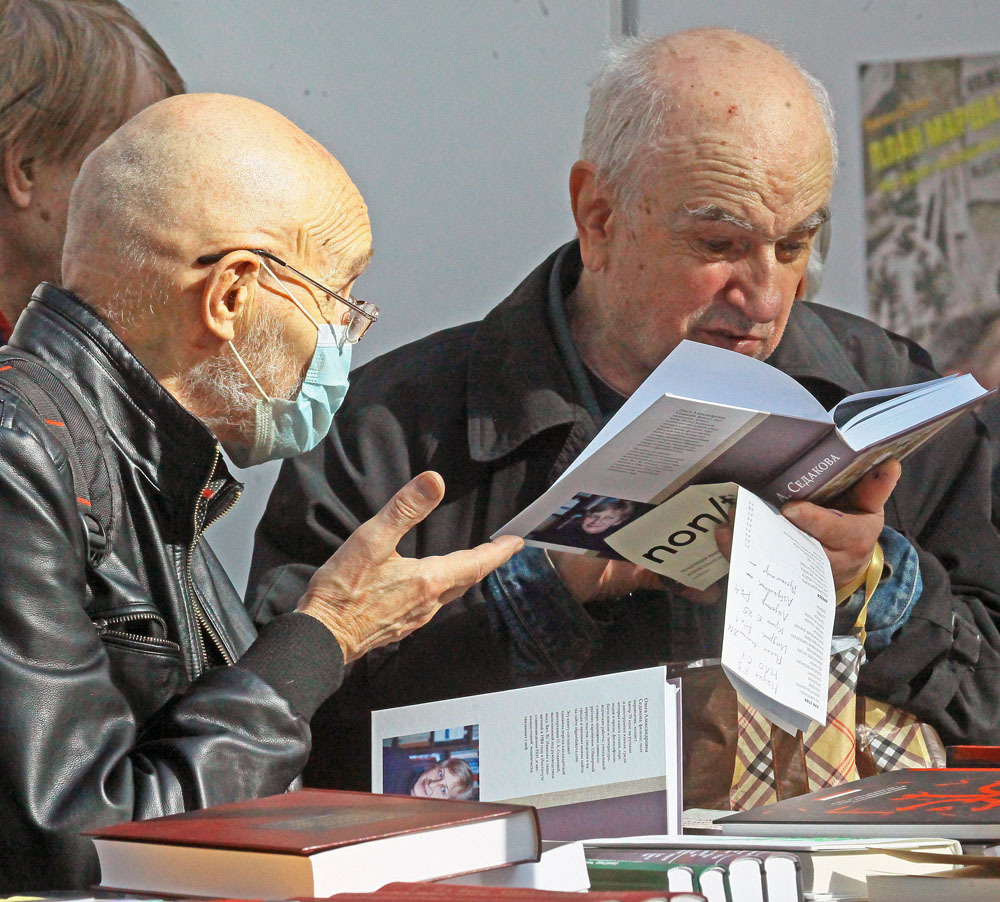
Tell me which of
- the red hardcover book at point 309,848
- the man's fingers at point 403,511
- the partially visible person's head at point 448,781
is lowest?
the red hardcover book at point 309,848

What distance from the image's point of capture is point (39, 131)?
8.46 ft

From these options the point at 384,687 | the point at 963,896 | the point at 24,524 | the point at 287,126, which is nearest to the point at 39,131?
the point at 287,126

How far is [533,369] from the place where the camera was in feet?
7.70

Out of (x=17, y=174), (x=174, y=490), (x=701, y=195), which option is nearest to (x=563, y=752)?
(x=174, y=490)

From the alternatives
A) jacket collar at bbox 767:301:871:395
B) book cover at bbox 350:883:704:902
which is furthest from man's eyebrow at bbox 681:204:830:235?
book cover at bbox 350:883:704:902

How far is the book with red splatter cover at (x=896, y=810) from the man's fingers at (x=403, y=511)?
1.66ft

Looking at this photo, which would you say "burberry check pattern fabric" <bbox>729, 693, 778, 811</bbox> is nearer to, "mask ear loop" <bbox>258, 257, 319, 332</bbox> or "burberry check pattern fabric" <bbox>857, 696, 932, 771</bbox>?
"burberry check pattern fabric" <bbox>857, 696, 932, 771</bbox>

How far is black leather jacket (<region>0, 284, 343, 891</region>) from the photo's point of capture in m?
1.23

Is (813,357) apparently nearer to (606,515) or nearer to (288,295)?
(606,515)

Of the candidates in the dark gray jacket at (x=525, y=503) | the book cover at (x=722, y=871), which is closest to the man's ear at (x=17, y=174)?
the dark gray jacket at (x=525, y=503)

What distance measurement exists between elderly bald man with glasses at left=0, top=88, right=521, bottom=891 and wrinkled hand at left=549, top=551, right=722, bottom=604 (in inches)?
12.4

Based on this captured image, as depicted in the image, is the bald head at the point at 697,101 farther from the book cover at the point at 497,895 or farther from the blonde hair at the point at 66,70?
the book cover at the point at 497,895

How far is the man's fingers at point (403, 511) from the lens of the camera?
1.58 m

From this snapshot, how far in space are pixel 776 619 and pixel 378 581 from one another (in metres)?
0.48
